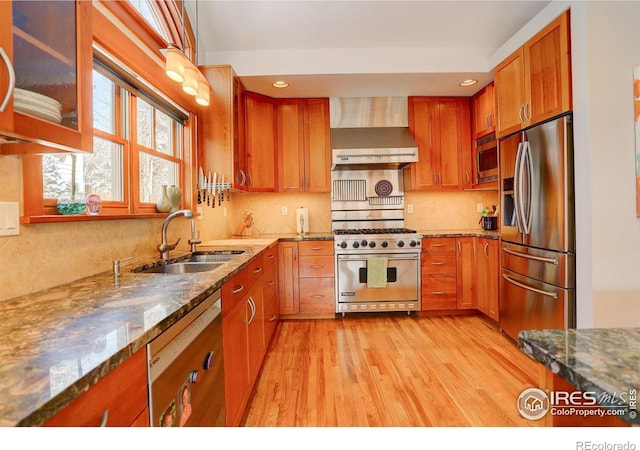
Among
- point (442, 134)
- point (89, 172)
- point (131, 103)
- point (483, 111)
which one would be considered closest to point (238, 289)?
point (89, 172)

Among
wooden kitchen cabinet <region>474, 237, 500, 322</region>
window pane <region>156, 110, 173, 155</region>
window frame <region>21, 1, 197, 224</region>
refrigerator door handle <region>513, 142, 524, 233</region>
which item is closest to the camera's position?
window frame <region>21, 1, 197, 224</region>

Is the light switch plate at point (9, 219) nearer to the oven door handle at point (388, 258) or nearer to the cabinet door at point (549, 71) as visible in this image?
the oven door handle at point (388, 258)

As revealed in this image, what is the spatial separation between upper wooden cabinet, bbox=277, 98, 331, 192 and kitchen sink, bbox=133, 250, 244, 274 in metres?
1.54

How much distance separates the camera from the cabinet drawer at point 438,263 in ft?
10.9

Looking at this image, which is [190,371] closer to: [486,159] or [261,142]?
[261,142]

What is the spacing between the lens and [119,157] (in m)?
1.85

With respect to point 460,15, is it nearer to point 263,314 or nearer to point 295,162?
point 295,162

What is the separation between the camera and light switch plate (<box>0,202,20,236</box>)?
1.08 meters

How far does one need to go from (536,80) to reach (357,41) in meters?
1.53

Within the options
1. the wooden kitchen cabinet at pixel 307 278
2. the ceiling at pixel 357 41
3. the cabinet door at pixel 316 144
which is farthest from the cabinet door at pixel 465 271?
the ceiling at pixel 357 41

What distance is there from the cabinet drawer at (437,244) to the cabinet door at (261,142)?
178 centimetres

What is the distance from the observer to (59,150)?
3.44 feet

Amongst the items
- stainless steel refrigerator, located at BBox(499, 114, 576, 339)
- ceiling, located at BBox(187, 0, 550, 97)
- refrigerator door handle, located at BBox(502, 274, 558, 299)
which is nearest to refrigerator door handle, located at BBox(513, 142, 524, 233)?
stainless steel refrigerator, located at BBox(499, 114, 576, 339)

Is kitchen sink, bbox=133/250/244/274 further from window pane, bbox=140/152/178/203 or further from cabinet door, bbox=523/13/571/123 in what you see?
cabinet door, bbox=523/13/571/123
